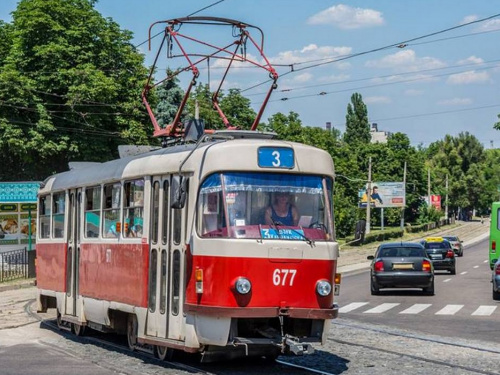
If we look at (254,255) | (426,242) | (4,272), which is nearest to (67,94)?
(4,272)

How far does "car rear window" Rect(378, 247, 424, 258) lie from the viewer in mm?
28891

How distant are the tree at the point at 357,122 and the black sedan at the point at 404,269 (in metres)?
123

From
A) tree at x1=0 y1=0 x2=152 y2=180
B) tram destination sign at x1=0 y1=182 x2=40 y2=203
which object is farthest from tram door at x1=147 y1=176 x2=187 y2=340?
tree at x1=0 y1=0 x2=152 y2=180

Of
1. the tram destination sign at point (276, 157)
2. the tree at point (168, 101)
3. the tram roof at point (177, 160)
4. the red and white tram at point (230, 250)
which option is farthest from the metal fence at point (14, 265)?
the tree at point (168, 101)

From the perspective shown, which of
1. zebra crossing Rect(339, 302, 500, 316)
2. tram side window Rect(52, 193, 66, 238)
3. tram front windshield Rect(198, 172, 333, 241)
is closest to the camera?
tram front windshield Rect(198, 172, 333, 241)

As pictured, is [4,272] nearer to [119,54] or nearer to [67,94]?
[67,94]

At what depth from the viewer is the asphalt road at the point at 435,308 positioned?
19.4 metres

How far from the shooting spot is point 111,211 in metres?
15.6

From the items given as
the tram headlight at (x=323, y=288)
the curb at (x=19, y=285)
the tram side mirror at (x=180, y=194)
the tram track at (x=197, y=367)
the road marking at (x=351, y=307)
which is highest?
the tram side mirror at (x=180, y=194)

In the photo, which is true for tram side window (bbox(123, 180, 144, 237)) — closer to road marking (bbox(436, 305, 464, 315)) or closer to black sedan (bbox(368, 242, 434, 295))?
road marking (bbox(436, 305, 464, 315))

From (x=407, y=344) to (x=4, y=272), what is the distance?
22701mm

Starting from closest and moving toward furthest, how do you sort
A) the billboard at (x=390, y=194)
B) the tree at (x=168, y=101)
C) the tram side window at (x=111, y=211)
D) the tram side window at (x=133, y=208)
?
1. the tram side window at (x=133, y=208)
2. the tram side window at (x=111, y=211)
3. the tree at (x=168, y=101)
4. the billboard at (x=390, y=194)

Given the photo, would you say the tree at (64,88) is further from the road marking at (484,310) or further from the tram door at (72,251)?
the tram door at (72,251)

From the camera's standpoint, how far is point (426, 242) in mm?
42000
